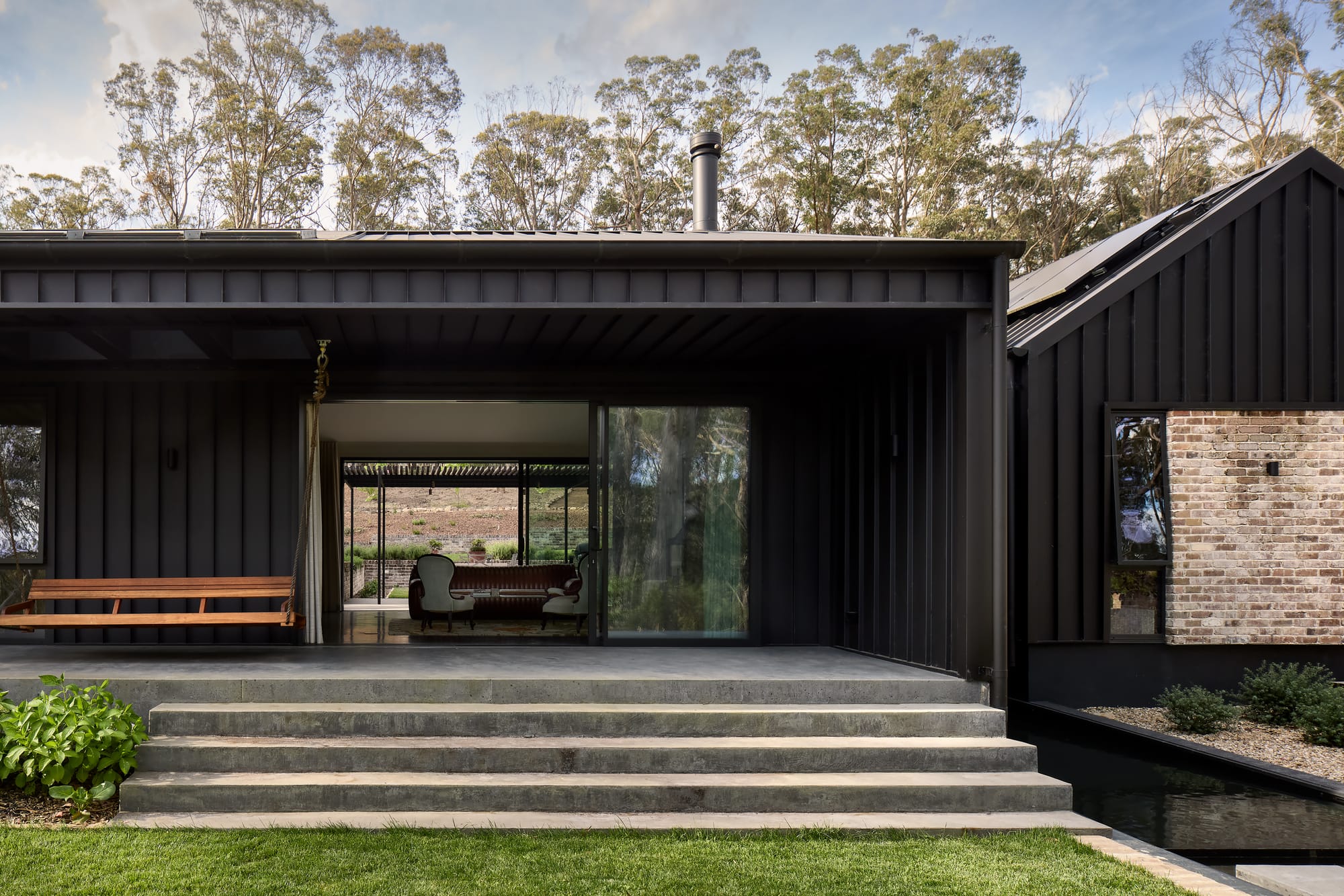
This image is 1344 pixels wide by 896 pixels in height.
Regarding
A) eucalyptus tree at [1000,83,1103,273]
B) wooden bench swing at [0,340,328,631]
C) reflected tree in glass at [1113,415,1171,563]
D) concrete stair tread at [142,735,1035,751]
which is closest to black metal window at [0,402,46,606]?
wooden bench swing at [0,340,328,631]

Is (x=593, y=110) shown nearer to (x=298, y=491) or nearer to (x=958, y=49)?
(x=958, y=49)

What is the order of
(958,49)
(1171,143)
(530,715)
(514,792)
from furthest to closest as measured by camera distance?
(958,49), (1171,143), (530,715), (514,792)

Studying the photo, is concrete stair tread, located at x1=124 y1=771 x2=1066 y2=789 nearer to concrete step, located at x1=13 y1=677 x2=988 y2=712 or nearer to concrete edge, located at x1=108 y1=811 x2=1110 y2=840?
concrete edge, located at x1=108 y1=811 x2=1110 y2=840

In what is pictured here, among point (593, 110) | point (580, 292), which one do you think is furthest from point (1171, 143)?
point (580, 292)

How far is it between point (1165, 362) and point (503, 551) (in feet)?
48.5

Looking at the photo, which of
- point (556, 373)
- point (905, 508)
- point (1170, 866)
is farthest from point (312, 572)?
point (1170, 866)

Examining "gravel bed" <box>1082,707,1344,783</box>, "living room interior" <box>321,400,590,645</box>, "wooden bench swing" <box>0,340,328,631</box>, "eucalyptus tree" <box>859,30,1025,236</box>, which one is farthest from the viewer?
"eucalyptus tree" <box>859,30,1025,236</box>

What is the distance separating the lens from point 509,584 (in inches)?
372

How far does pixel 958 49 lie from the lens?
20.9 m

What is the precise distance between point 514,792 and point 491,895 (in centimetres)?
97

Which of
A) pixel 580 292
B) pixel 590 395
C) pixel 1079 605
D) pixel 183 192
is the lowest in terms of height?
pixel 1079 605

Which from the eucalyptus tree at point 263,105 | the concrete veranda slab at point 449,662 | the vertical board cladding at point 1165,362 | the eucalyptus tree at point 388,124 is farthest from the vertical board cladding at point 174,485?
the eucalyptus tree at point 388,124

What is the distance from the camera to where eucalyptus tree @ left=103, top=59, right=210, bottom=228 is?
20.4 meters

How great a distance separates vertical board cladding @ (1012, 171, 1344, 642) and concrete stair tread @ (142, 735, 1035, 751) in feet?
7.89
